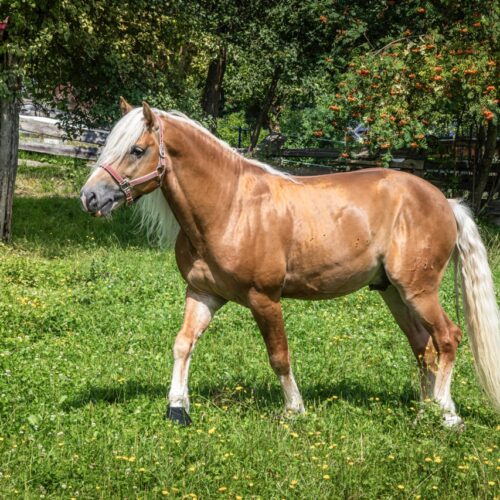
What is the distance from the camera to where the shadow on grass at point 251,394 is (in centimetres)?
579

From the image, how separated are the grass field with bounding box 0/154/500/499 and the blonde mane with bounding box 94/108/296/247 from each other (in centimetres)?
126

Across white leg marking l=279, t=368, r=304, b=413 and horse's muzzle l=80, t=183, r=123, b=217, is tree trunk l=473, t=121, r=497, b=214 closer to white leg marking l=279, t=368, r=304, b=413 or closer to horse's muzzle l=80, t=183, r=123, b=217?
white leg marking l=279, t=368, r=304, b=413

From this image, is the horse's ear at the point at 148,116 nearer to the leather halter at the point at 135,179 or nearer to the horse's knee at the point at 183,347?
the leather halter at the point at 135,179

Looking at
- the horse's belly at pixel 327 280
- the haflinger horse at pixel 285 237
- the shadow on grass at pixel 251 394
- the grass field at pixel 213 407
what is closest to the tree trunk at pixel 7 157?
the grass field at pixel 213 407

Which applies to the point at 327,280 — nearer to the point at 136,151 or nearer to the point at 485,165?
the point at 136,151

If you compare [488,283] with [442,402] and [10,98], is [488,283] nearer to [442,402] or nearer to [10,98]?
[442,402]

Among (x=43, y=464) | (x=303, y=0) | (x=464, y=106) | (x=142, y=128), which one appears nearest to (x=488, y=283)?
(x=142, y=128)

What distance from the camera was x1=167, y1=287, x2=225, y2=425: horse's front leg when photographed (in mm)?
5398

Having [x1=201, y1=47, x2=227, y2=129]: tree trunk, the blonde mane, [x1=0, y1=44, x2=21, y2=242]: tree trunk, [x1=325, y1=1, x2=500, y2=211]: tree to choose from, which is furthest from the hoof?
[x1=201, y1=47, x2=227, y2=129]: tree trunk

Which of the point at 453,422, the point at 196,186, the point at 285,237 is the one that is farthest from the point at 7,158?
the point at 453,422

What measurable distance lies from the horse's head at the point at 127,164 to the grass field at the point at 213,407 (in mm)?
1518

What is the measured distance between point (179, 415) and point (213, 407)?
0.45 meters

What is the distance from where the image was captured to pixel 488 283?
19.7 feet

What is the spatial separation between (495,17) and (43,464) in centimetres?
1027
